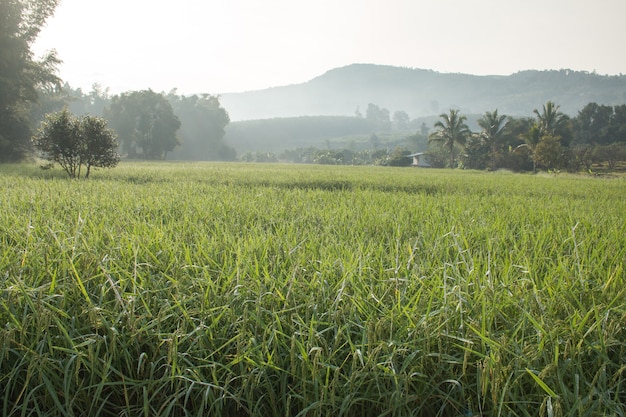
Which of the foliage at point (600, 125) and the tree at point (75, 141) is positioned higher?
the foliage at point (600, 125)

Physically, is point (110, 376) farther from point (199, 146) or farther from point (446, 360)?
point (199, 146)

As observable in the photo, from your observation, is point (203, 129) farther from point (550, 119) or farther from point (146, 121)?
point (550, 119)

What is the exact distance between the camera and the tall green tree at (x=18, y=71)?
23125 mm

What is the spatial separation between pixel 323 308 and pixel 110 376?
37.8 inches

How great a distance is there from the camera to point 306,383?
1.54m

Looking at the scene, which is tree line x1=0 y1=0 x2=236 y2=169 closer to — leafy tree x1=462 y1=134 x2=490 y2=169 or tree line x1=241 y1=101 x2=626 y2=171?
tree line x1=241 y1=101 x2=626 y2=171

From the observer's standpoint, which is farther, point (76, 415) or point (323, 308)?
point (323, 308)

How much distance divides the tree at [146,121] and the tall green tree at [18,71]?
105ft

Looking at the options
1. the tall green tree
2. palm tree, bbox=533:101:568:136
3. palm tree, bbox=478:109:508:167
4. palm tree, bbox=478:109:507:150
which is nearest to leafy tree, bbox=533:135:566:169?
palm tree, bbox=533:101:568:136

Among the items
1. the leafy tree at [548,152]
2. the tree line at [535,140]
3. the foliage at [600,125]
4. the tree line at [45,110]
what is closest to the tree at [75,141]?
the tree line at [45,110]

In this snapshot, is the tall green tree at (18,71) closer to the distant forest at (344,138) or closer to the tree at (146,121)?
the distant forest at (344,138)

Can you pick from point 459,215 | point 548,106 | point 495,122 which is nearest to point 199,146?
point 495,122

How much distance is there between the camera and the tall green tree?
75.9 feet

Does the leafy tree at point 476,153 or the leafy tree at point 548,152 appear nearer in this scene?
the leafy tree at point 548,152
